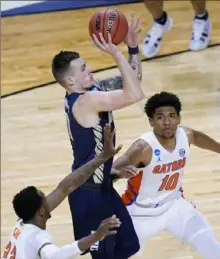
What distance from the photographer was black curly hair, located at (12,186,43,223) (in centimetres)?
356

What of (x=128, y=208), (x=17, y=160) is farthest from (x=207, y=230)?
(x=17, y=160)

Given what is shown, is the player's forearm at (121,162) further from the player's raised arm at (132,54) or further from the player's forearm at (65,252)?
the player's forearm at (65,252)

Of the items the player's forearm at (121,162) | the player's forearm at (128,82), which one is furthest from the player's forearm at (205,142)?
the player's forearm at (128,82)

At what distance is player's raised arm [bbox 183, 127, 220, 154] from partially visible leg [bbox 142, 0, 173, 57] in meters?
3.02

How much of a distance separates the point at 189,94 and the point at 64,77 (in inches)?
100

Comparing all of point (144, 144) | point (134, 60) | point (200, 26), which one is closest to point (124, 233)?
point (144, 144)

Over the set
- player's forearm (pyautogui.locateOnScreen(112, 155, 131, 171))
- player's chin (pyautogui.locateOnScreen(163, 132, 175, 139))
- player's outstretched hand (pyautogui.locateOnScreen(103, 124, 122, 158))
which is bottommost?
player's forearm (pyautogui.locateOnScreen(112, 155, 131, 171))

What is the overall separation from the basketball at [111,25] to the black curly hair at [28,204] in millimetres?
721

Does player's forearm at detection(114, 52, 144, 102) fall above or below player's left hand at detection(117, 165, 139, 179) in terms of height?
above

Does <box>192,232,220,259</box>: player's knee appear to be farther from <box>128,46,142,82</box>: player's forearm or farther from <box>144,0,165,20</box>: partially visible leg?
<box>144,0,165,20</box>: partially visible leg

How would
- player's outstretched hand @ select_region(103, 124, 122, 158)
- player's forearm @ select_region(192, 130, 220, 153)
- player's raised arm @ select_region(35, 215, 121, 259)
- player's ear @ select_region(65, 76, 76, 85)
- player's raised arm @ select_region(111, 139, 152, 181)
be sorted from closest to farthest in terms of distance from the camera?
player's raised arm @ select_region(35, 215, 121, 259), player's outstretched hand @ select_region(103, 124, 122, 158), player's ear @ select_region(65, 76, 76, 85), player's raised arm @ select_region(111, 139, 152, 181), player's forearm @ select_region(192, 130, 220, 153)

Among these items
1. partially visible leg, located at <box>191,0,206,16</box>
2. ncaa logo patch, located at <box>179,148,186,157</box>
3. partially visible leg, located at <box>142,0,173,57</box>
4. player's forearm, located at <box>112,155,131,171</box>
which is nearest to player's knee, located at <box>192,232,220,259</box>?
ncaa logo patch, located at <box>179,148,186,157</box>

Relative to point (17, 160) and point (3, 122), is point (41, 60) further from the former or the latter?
point (17, 160)

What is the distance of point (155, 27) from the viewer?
7156 millimetres
